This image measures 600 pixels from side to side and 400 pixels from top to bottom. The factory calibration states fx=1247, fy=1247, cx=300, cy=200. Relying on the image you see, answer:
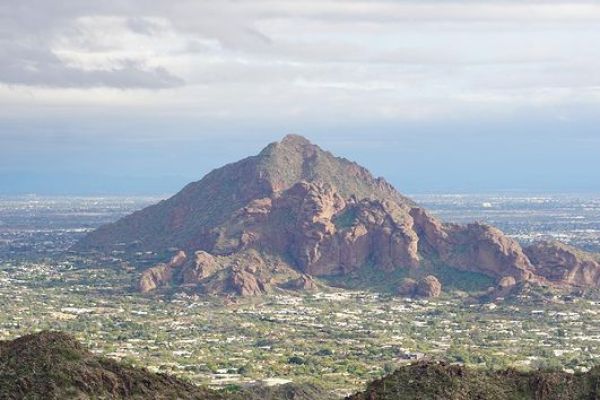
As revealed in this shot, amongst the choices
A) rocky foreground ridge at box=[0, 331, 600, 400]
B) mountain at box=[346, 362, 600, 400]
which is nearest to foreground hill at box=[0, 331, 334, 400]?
rocky foreground ridge at box=[0, 331, 600, 400]

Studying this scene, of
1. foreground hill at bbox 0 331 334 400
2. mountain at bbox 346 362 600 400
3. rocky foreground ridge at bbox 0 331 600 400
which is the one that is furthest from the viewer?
mountain at bbox 346 362 600 400

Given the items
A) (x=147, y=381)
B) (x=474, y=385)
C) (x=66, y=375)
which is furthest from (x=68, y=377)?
(x=474, y=385)

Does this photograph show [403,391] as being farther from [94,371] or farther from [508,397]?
[94,371]

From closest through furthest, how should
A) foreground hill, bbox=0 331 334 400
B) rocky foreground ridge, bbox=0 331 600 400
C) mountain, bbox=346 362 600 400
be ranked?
1. foreground hill, bbox=0 331 334 400
2. rocky foreground ridge, bbox=0 331 600 400
3. mountain, bbox=346 362 600 400

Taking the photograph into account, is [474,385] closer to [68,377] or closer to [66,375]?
[68,377]

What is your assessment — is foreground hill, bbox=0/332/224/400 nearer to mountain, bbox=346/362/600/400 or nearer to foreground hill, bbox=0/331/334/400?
foreground hill, bbox=0/331/334/400

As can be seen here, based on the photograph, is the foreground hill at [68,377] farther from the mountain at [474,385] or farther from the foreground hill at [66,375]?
the mountain at [474,385]
